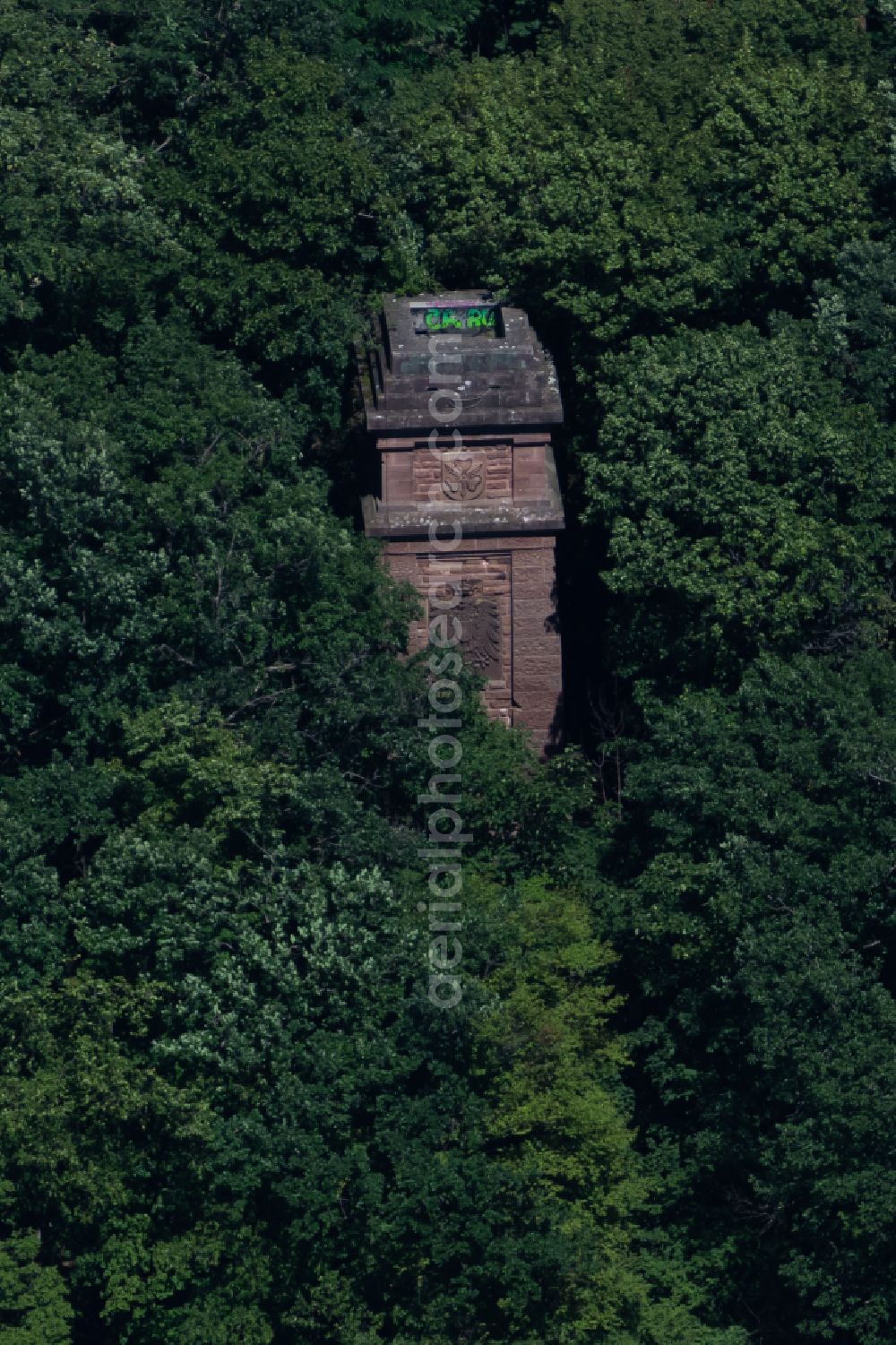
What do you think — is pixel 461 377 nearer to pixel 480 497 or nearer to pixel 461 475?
pixel 461 475

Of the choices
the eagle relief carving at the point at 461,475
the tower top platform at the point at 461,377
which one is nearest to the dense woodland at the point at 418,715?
the tower top platform at the point at 461,377

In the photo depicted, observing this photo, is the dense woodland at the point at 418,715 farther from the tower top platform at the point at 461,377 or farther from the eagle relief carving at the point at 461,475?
the eagle relief carving at the point at 461,475

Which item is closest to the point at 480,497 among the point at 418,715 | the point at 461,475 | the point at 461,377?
the point at 461,475

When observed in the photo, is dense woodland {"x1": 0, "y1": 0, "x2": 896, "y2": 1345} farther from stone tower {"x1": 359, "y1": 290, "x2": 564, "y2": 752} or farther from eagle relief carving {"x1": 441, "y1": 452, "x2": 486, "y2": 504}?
eagle relief carving {"x1": 441, "y1": 452, "x2": 486, "y2": 504}

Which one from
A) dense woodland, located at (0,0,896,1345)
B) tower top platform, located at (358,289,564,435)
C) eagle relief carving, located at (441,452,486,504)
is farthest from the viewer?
eagle relief carving, located at (441,452,486,504)

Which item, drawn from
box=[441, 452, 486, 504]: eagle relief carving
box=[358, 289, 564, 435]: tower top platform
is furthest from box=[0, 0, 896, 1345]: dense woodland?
box=[441, 452, 486, 504]: eagle relief carving

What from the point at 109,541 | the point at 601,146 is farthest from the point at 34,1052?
the point at 601,146

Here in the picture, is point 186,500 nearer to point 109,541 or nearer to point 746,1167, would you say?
point 109,541
